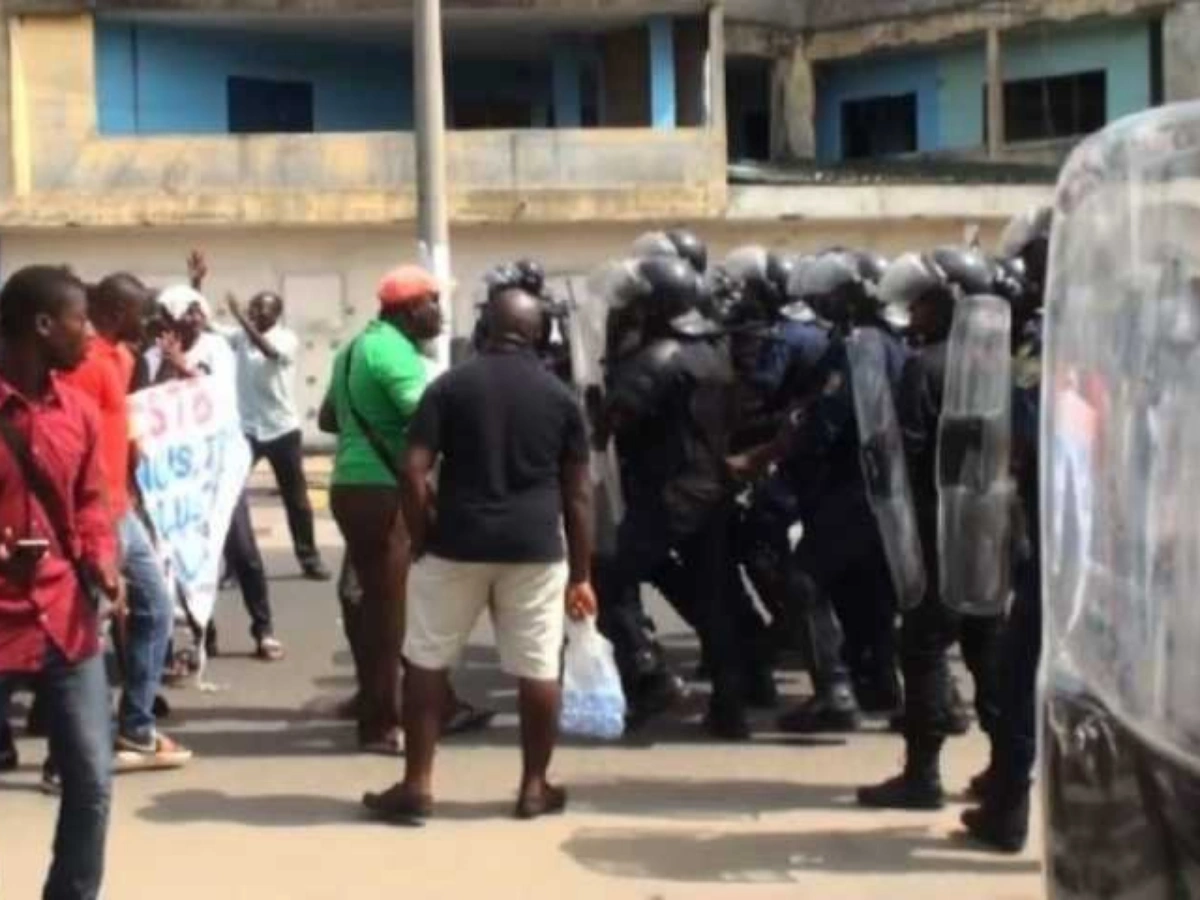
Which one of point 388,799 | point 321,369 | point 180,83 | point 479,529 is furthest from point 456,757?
point 180,83

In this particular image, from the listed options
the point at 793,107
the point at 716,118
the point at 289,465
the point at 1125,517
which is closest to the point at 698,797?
the point at 1125,517

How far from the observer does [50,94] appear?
27.4m

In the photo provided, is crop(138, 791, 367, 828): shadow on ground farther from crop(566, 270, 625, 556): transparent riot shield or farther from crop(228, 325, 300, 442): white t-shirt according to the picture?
crop(228, 325, 300, 442): white t-shirt

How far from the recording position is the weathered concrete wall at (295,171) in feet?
87.5

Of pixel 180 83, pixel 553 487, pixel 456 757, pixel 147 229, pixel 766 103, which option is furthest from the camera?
pixel 766 103

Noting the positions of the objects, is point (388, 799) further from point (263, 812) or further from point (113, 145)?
point (113, 145)

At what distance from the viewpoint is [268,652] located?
1060 cm

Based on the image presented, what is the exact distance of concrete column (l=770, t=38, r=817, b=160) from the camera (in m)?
35.8

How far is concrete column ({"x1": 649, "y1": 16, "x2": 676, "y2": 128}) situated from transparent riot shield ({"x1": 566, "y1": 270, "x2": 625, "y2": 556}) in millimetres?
20030

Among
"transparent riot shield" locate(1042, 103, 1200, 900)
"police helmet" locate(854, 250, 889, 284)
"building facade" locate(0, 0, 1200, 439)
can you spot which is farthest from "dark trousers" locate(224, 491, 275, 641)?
"building facade" locate(0, 0, 1200, 439)

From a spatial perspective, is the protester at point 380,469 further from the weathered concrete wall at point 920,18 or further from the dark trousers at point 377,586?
the weathered concrete wall at point 920,18

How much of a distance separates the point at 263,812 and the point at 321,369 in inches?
769

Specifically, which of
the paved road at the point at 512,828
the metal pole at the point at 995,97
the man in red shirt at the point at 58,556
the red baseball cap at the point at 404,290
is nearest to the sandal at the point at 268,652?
the paved road at the point at 512,828

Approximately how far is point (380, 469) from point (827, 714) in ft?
6.40
